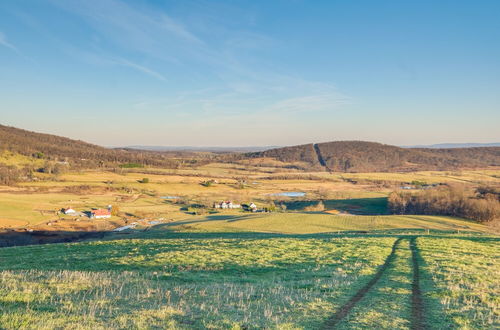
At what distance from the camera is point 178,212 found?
310 feet

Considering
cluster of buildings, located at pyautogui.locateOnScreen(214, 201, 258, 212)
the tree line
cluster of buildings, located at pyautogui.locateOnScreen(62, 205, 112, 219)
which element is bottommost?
cluster of buildings, located at pyautogui.locateOnScreen(214, 201, 258, 212)

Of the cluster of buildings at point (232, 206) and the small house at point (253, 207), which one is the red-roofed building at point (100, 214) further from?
the small house at point (253, 207)

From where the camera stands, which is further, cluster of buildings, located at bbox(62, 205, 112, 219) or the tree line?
cluster of buildings, located at bbox(62, 205, 112, 219)

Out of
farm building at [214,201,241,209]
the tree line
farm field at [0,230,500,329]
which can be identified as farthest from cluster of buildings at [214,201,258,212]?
farm field at [0,230,500,329]

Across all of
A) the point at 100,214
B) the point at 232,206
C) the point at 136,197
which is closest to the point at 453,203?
the point at 232,206

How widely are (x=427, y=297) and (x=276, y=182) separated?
565 feet

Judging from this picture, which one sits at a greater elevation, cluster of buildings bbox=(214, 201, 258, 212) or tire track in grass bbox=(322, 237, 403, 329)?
tire track in grass bbox=(322, 237, 403, 329)

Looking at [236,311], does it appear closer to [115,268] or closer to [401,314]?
[401,314]

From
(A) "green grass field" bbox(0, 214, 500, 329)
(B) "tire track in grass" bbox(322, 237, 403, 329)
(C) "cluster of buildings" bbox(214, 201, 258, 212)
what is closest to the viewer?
(A) "green grass field" bbox(0, 214, 500, 329)

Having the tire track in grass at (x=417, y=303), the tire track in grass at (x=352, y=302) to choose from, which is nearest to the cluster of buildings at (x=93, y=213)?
the tire track in grass at (x=352, y=302)

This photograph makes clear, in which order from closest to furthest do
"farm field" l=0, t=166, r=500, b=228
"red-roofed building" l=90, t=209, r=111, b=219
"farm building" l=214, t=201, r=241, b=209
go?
"red-roofed building" l=90, t=209, r=111, b=219, "farm field" l=0, t=166, r=500, b=228, "farm building" l=214, t=201, r=241, b=209

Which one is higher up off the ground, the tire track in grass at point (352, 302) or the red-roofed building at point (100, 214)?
the tire track in grass at point (352, 302)

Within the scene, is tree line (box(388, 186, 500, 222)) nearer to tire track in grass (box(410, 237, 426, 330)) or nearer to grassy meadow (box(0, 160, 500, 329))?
grassy meadow (box(0, 160, 500, 329))

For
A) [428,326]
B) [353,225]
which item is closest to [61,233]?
[353,225]
